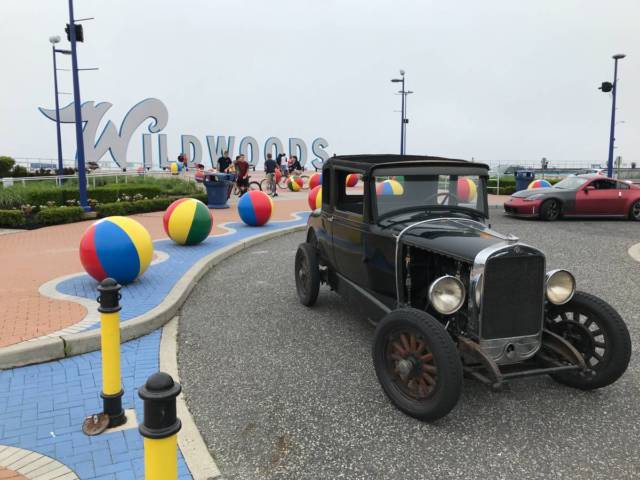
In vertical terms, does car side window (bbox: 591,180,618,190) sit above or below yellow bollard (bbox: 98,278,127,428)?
above

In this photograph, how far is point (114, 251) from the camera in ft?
22.2

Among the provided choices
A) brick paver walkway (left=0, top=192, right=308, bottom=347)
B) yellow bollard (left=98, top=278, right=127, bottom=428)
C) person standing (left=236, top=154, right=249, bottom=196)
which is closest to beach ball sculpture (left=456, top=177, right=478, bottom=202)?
yellow bollard (left=98, top=278, right=127, bottom=428)

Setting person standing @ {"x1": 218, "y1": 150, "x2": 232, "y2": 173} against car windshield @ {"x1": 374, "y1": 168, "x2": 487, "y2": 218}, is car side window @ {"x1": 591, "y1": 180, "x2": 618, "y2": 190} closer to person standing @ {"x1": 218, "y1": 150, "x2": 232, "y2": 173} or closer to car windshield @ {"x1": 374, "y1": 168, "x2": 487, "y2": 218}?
car windshield @ {"x1": 374, "y1": 168, "x2": 487, "y2": 218}

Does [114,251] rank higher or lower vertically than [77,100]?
lower

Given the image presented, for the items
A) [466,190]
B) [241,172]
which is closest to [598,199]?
[241,172]

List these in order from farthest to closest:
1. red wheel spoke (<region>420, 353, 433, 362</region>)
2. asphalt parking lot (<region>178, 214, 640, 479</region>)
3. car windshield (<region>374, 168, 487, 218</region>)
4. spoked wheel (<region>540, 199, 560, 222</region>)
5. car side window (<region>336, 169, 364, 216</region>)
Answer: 1. spoked wheel (<region>540, 199, 560, 222</region>)
2. car side window (<region>336, 169, 364, 216</region>)
3. car windshield (<region>374, 168, 487, 218</region>)
4. red wheel spoke (<region>420, 353, 433, 362</region>)
5. asphalt parking lot (<region>178, 214, 640, 479</region>)

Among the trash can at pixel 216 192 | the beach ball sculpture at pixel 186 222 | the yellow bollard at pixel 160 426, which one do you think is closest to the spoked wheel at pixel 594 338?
the yellow bollard at pixel 160 426

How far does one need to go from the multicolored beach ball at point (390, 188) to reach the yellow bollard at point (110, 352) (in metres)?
2.56

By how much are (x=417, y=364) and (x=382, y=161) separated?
7.93ft

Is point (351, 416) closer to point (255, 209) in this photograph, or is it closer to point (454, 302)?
point (454, 302)

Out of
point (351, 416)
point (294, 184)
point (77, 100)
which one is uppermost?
point (77, 100)

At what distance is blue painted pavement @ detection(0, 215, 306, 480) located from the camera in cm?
317

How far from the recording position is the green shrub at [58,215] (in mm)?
13422

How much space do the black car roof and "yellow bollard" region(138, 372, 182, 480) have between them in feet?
10.9
